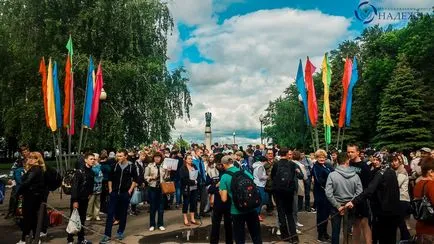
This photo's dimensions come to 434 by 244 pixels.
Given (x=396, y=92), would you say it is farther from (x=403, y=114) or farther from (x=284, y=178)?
(x=284, y=178)

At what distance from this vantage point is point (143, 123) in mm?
26328

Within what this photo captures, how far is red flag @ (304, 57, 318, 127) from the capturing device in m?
18.1

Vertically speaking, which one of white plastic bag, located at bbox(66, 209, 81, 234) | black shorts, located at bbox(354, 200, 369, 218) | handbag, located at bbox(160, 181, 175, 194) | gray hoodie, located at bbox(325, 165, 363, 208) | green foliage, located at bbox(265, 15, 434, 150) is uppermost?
green foliage, located at bbox(265, 15, 434, 150)

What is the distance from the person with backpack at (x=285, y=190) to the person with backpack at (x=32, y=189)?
446 cm

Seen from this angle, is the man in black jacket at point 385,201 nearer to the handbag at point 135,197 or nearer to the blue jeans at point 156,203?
the blue jeans at point 156,203

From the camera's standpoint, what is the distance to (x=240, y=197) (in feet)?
22.6

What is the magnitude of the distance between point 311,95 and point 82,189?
1168 cm

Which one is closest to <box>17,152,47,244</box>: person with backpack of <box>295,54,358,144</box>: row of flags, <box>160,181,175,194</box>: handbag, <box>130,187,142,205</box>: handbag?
<box>160,181,175,194</box>: handbag

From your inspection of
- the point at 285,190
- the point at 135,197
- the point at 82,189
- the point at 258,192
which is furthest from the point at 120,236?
the point at 135,197

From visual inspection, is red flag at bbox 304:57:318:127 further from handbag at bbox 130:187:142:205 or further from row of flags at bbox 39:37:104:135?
row of flags at bbox 39:37:104:135

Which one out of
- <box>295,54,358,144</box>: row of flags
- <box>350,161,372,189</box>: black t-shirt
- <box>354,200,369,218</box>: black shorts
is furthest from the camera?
<box>295,54,358,144</box>: row of flags

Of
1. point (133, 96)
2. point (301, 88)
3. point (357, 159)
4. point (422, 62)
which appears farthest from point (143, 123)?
point (422, 62)

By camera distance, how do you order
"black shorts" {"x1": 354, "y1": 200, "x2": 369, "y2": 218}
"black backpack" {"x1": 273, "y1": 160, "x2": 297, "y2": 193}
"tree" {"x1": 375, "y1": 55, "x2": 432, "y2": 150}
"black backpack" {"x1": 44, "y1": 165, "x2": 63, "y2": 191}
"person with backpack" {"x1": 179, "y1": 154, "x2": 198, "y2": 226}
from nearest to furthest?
"black shorts" {"x1": 354, "y1": 200, "x2": 369, "y2": 218}
"black backpack" {"x1": 44, "y1": 165, "x2": 63, "y2": 191}
"black backpack" {"x1": 273, "y1": 160, "x2": 297, "y2": 193}
"person with backpack" {"x1": 179, "y1": 154, "x2": 198, "y2": 226}
"tree" {"x1": 375, "y1": 55, "x2": 432, "y2": 150}

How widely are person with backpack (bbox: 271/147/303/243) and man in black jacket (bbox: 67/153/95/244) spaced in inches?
144
